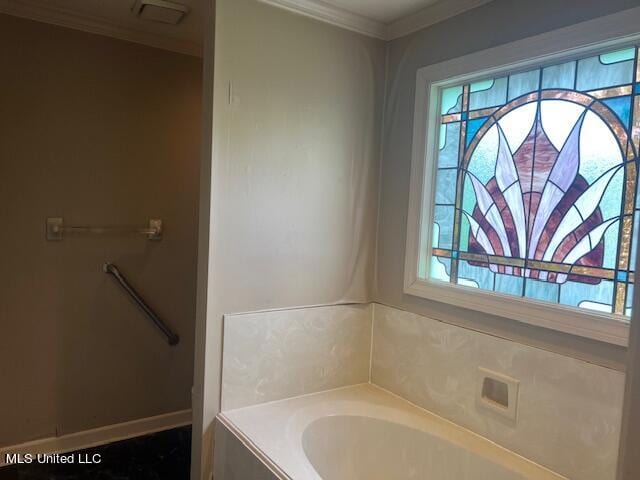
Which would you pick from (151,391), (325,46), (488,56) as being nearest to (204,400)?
(151,391)

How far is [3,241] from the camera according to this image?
2283mm

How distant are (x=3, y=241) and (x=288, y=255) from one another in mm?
1452

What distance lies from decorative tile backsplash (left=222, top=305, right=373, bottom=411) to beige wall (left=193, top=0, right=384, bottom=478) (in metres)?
0.05

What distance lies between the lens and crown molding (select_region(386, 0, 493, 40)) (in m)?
1.79

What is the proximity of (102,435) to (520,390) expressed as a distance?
2.24 m

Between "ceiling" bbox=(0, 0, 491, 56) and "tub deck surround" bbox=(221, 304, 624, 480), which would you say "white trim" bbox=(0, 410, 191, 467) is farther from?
"ceiling" bbox=(0, 0, 491, 56)

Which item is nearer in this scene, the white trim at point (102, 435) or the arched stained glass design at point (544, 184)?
the arched stained glass design at point (544, 184)

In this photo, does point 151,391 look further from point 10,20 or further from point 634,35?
point 634,35

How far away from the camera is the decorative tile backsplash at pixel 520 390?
1427 millimetres

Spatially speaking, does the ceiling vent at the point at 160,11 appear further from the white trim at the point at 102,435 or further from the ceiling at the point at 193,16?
the white trim at the point at 102,435

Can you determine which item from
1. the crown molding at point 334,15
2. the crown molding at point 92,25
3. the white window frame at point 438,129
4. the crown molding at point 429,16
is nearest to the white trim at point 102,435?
the white window frame at point 438,129

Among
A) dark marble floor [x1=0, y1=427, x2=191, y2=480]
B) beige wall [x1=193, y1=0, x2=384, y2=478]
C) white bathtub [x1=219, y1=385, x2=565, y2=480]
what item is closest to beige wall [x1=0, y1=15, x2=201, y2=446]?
dark marble floor [x1=0, y1=427, x2=191, y2=480]

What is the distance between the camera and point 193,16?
2260 mm

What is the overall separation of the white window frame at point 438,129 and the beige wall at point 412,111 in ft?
0.11
